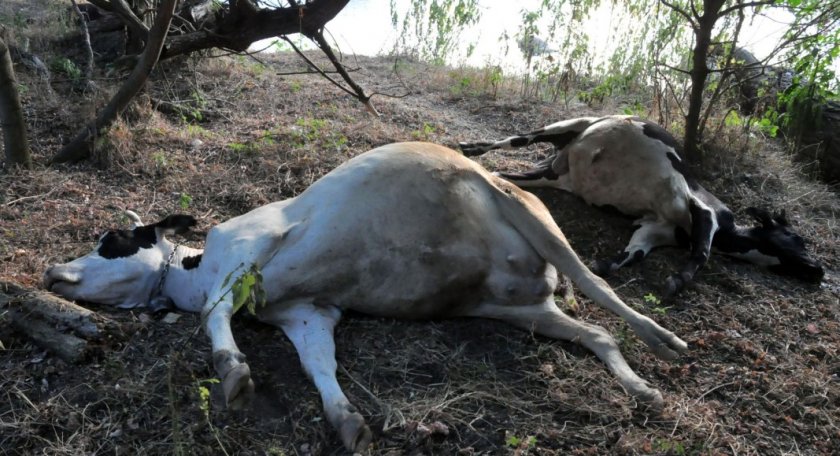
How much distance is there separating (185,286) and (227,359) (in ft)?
3.06

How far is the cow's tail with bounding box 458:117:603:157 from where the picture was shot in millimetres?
5875

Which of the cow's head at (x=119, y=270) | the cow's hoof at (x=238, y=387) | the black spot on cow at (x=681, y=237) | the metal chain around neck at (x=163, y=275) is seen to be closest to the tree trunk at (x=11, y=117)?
the cow's head at (x=119, y=270)

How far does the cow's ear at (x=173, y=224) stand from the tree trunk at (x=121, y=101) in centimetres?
198

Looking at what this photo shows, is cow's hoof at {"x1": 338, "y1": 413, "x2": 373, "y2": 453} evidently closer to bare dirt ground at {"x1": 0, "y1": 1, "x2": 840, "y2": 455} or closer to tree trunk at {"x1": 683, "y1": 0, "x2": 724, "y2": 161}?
bare dirt ground at {"x1": 0, "y1": 1, "x2": 840, "y2": 455}

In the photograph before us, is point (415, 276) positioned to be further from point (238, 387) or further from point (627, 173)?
point (627, 173)

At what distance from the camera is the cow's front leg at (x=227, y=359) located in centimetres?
263

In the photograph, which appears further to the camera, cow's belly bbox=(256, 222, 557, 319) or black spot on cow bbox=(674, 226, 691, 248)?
black spot on cow bbox=(674, 226, 691, 248)

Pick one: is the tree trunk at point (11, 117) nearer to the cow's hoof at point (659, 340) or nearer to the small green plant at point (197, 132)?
the small green plant at point (197, 132)

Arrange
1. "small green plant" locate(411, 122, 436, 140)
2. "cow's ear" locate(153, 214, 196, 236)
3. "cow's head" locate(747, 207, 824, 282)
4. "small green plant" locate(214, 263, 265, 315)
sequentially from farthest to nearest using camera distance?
"small green plant" locate(411, 122, 436, 140) → "cow's head" locate(747, 207, 824, 282) → "cow's ear" locate(153, 214, 196, 236) → "small green plant" locate(214, 263, 265, 315)

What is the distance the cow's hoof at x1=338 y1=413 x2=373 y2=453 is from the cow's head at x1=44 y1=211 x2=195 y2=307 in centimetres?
149

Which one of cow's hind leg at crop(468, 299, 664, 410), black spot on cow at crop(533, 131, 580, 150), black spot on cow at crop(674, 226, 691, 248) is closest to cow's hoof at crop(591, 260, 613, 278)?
black spot on cow at crop(674, 226, 691, 248)

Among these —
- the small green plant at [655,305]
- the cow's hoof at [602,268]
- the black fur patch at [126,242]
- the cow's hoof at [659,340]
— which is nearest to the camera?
the cow's hoof at [659,340]

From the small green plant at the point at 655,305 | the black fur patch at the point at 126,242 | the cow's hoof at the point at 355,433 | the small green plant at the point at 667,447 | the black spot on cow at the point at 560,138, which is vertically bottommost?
the small green plant at the point at 655,305

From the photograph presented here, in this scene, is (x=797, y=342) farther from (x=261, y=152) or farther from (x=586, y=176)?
(x=261, y=152)
